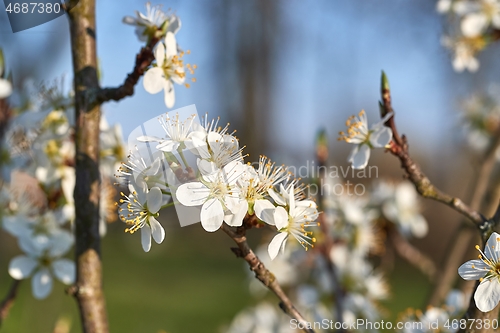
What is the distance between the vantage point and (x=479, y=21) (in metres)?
2.04

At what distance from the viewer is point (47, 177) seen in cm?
158

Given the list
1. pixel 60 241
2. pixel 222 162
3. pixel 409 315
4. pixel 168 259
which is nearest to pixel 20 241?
pixel 60 241

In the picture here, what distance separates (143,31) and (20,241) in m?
0.71

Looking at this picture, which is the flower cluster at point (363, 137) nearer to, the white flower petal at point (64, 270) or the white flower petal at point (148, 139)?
the white flower petal at point (148, 139)

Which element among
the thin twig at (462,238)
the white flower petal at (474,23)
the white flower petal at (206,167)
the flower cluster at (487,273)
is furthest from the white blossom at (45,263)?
the white flower petal at (474,23)

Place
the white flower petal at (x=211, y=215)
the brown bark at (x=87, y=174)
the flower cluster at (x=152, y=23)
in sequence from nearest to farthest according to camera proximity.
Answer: the white flower petal at (x=211, y=215) → the brown bark at (x=87, y=174) → the flower cluster at (x=152, y=23)

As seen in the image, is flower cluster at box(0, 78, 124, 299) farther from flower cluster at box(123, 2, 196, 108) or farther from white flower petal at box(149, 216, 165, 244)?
white flower petal at box(149, 216, 165, 244)

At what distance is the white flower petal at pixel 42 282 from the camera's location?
1460mm

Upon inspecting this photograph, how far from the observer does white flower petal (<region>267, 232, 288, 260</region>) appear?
1004mm

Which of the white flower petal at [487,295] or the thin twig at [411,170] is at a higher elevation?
the thin twig at [411,170]

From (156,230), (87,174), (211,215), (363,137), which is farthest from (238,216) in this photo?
(363,137)

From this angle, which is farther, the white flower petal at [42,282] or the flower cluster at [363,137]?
the white flower petal at [42,282]

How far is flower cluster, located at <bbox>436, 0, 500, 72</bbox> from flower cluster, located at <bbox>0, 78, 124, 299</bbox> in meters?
1.48

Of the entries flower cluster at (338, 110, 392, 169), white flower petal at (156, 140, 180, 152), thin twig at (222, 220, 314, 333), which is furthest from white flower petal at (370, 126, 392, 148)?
white flower petal at (156, 140, 180, 152)
